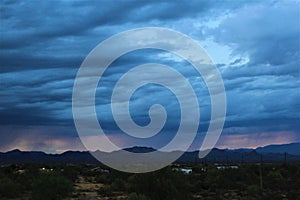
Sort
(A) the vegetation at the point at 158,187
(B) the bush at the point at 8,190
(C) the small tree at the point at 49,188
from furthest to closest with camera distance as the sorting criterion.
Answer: (B) the bush at the point at 8,190 → (C) the small tree at the point at 49,188 → (A) the vegetation at the point at 158,187

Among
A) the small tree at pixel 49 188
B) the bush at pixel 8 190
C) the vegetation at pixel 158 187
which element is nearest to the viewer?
the vegetation at pixel 158 187

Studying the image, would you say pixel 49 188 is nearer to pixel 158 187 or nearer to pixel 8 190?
pixel 158 187

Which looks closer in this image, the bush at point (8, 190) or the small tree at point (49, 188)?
the small tree at point (49, 188)

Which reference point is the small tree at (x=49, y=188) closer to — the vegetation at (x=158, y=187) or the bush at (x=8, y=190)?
the vegetation at (x=158, y=187)

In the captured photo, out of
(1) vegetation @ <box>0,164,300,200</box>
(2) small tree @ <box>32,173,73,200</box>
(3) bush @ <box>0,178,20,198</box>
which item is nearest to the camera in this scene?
(1) vegetation @ <box>0,164,300,200</box>

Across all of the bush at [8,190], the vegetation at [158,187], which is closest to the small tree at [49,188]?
the vegetation at [158,187]

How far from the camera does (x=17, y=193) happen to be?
53562 millimetres

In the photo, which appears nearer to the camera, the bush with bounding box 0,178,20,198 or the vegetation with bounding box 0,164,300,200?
the vegetation with bounding box 0,164,300,200

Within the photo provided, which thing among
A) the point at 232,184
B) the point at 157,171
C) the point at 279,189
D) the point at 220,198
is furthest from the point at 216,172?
the point at 157,171

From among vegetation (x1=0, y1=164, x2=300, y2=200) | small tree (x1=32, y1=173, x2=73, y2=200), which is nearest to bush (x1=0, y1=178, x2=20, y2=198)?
vegetation (x1=0, y1=164, x2=300, y2=200)

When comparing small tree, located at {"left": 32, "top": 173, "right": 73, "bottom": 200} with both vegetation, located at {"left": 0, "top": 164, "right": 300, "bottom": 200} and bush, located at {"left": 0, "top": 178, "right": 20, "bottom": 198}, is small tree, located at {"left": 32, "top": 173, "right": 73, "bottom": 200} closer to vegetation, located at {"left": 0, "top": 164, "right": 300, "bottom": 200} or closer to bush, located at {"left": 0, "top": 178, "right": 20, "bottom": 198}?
vegetation, located at {"left": 0, "top": 164, "right": 300, "bottom": 200}

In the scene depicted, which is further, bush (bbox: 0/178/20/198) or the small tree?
bush (bbox: 0/178/20/198)

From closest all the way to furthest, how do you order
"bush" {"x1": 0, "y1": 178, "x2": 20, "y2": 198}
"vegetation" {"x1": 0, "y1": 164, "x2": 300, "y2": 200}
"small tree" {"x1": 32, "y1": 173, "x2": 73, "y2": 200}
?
"vegetation" {"x1": 0, "y1": 164, "x2": 300, "y2": 200}
"small tree" {"x1": 32, "y1": 173, "x2": 73, "y2": 200}
"bush" {"x1": 0, "y1": 178, "x2": 20, "y2": 198}

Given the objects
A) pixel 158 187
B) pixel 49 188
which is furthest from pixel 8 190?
pixel 158 187
